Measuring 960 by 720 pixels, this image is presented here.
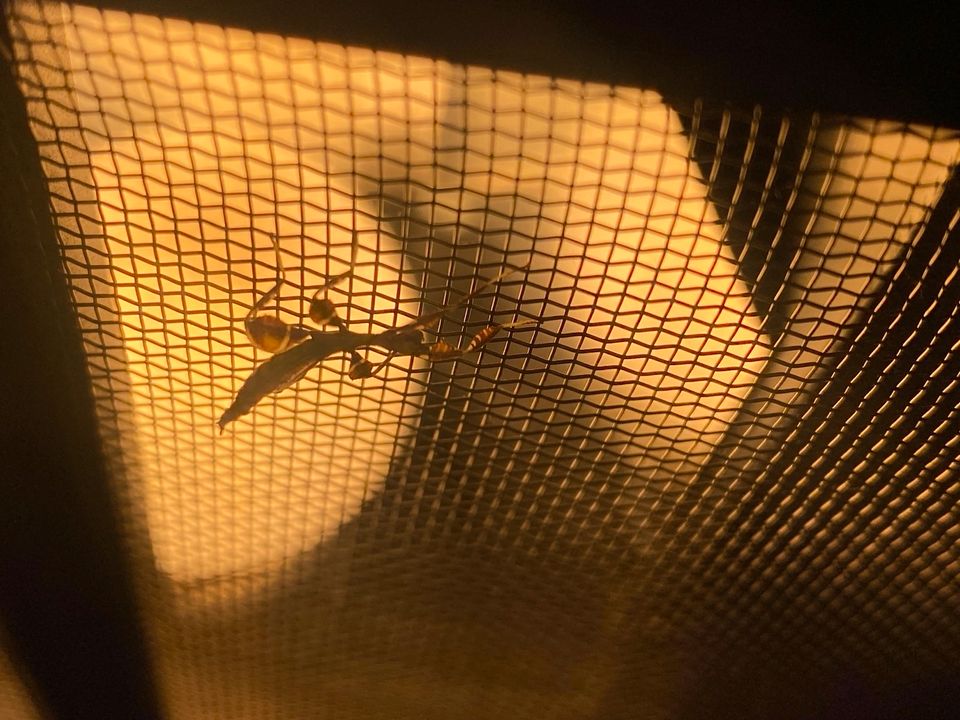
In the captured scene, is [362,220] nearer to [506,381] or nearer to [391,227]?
[391,227]

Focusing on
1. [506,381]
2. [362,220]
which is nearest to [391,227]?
→ [362,220]

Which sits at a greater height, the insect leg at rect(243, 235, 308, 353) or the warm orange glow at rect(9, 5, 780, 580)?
the warm orange glow at rect(9, 5, 780, 580)

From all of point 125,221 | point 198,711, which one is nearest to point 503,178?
point 125,221

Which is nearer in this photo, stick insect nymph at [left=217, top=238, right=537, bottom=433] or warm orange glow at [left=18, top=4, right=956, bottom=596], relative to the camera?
warm orange glow at [left=18, top=4, right=956, bottom=596]

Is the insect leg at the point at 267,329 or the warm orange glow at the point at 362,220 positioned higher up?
the warm orange glow at the point at 362,220

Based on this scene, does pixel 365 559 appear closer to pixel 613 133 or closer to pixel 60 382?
pixel 60 382

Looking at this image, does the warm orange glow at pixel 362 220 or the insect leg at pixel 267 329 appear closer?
the warm orange glow at pixel 362 220
